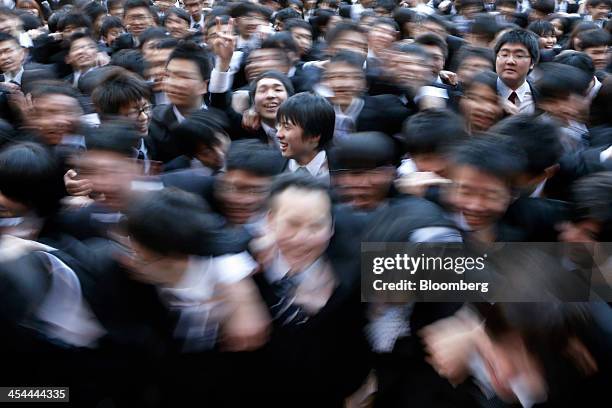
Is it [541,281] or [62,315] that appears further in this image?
[62,315]

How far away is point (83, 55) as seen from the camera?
3.97 meters

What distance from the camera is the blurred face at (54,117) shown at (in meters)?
2.68

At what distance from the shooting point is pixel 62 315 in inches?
61.8

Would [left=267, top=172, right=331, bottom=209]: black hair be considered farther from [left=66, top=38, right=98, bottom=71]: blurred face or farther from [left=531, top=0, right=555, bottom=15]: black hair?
[left=531, top=0, right=555, bottom=15]: black hair

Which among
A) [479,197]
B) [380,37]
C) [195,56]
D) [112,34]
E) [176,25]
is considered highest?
[479,197]

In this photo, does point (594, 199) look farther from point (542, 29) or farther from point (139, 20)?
point (139, 20)

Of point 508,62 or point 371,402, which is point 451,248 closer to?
point 371,402

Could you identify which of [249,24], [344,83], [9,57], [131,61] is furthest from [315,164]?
[249,24]

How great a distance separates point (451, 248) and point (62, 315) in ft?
3.10

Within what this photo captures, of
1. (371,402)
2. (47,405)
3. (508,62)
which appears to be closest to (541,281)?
(371,402)

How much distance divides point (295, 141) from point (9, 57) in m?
2.28

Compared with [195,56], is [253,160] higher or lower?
higher

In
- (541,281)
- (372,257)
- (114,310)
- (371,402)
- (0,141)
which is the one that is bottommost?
(371,402)

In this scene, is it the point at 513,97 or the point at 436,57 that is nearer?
the point at 513,97
